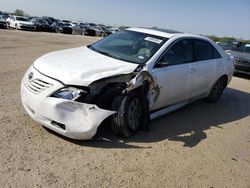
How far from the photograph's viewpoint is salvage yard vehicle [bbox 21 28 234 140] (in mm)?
4344

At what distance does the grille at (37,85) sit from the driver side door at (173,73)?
1747 mm

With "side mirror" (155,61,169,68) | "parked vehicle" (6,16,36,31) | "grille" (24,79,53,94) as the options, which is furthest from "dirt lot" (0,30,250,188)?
"parked vehicle" (6,16,36,31)

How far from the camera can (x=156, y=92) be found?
5355 mm

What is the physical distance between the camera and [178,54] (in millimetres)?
5957

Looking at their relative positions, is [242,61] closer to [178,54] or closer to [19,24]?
[178,54]

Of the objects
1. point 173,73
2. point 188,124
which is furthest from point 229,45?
point 173,73

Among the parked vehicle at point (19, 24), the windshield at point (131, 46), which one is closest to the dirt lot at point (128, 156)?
the windshield at point (131, 46)

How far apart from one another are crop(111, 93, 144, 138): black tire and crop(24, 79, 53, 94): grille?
979mm

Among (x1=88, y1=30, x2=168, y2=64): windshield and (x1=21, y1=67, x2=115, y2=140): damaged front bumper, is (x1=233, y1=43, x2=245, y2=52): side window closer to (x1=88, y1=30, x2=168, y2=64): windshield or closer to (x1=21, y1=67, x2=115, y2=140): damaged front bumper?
(x1=88, y1=30, x2=168, y2=64): windshield

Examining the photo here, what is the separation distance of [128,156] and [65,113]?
101 cm

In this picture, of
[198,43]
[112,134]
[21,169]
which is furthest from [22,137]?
[198,43]

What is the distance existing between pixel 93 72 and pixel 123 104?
2.06ft

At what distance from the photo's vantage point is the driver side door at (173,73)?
545 cm

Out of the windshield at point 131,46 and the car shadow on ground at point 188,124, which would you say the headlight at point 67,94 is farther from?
the windshield at point 131,46
